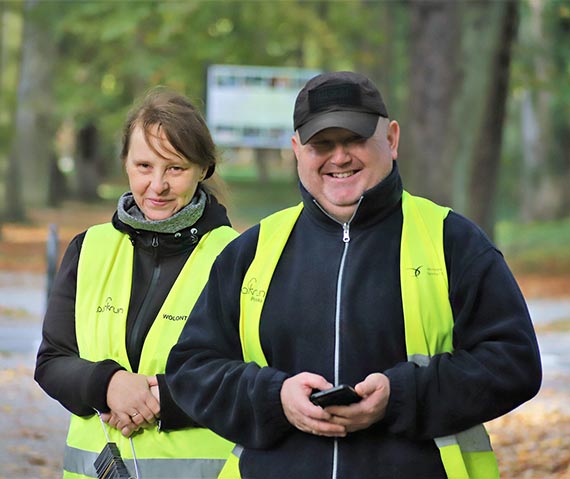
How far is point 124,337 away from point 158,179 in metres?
0.53

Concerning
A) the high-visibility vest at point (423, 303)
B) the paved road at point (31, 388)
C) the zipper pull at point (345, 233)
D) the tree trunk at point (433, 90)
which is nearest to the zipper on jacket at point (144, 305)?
the high-visibility vest at point (423, 303)

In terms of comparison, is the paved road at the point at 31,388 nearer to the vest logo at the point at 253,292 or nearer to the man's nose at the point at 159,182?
the man's nose at the point at 159,182

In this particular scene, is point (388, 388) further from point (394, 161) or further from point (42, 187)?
point (42, 187)

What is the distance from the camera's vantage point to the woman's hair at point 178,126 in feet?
13.9

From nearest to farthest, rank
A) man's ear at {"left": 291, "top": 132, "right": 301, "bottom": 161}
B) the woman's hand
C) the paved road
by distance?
man's ear at {"left": 291, "top": 132, "right": 301, "bottom": 161}, the woman's hand, the paved road

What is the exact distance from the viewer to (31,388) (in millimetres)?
11391

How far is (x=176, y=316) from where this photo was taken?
4.09m

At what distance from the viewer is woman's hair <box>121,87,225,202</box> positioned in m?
4.25

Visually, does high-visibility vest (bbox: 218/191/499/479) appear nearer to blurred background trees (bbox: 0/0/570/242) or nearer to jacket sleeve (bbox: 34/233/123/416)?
jacket sleeve (bbox: 34/233/123/416)

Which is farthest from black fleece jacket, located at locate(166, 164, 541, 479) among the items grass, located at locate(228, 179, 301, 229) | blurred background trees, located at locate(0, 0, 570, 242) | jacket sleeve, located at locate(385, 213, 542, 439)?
grass, located at locate(228, 179, 301, 229)

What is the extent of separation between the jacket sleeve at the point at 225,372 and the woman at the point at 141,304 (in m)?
0.41

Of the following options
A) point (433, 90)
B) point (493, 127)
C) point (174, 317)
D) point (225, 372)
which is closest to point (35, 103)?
point (433, 90)

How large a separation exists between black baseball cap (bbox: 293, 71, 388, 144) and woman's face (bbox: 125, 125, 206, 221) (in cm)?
79

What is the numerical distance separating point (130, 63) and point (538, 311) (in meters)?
12.4
